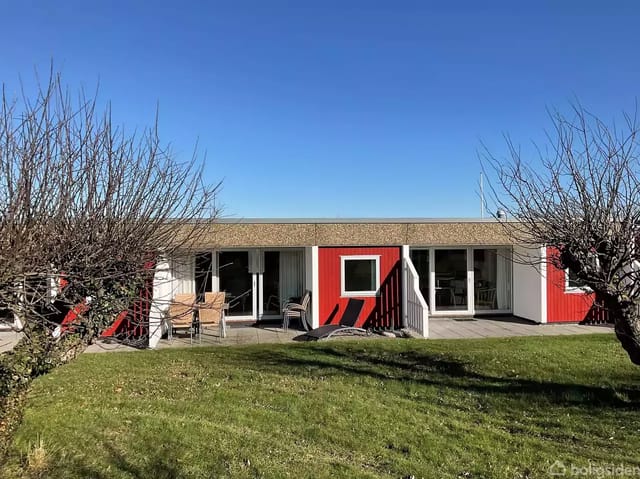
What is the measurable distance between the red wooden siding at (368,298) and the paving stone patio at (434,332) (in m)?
1.02

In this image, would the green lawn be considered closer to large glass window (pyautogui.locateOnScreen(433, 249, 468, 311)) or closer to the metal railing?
the metal railing

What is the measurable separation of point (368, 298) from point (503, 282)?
4886mm

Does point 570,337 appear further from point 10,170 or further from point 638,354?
point 10,170

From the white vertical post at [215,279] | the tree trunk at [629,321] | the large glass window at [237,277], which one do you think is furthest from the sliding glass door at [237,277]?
the tree trunk at [629,321]

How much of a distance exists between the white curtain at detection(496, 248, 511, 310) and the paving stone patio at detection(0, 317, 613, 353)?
1.38m

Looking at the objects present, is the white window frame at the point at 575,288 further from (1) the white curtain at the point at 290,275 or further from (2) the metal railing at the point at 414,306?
(1) the white curtain at the point at 290,275

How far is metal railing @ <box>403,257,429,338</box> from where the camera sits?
36.8 ft

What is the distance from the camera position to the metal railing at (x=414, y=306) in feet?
36.8

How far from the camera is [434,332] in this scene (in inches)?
466

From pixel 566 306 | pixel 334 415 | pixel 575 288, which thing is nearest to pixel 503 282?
pixel 566 306

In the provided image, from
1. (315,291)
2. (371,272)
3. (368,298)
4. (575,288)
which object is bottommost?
(368,298)

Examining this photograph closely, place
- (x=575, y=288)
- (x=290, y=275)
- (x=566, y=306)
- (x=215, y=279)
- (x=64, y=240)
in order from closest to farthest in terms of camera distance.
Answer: (x=64, y=240) → (x=575, y=288) → (x=566, y=306) → (x=215, y=279) → (x=290, y=275)

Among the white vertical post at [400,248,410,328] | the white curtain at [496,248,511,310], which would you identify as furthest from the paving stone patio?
the white curtain at [496,248,511,310]

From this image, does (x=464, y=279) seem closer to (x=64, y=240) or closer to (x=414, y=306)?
(x=414, y=306)
